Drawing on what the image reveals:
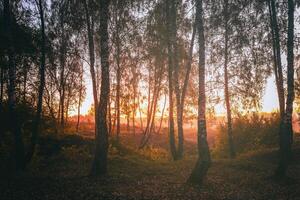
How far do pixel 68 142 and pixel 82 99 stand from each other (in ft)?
53.5

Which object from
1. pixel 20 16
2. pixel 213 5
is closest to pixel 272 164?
pixel 213 5

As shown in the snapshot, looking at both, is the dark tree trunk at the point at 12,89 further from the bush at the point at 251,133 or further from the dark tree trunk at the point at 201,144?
the bush at the point at 251,133

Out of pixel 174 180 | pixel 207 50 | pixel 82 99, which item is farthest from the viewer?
pixel 82 99

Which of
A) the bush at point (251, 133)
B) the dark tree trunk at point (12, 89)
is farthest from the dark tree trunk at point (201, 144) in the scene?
the bush at point (251, 133)

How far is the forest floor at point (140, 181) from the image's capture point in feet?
34.2

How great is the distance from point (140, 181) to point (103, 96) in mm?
4023

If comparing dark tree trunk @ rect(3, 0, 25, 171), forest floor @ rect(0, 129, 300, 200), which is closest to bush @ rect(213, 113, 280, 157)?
forest floor @ rect(0, 129, 300, 200)

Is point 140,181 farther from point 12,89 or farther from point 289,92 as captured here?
point 289,92

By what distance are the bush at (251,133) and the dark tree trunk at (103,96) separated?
1339cm

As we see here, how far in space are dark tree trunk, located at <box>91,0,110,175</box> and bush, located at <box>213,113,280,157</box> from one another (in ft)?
43.9

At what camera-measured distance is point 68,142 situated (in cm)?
2152

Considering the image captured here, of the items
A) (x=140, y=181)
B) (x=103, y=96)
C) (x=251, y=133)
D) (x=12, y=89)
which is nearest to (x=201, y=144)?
(x=140, y=181)

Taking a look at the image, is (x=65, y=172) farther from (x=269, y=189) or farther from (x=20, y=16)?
(x=269, y=189)

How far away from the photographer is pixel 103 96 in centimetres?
1331
